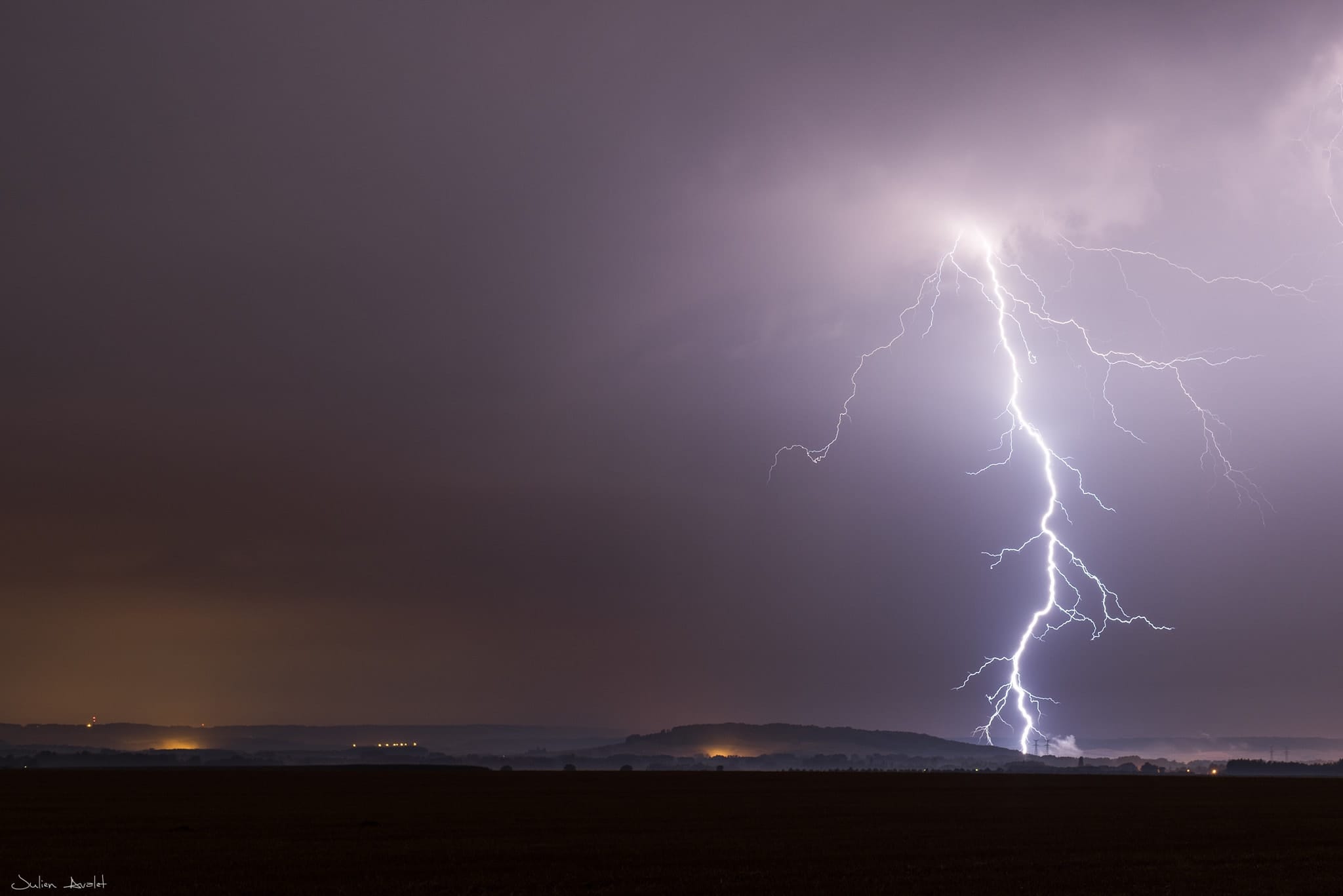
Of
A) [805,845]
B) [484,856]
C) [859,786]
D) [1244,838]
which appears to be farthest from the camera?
[859,786]

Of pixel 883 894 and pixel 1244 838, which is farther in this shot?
pixel 1244 838

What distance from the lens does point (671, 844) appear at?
83.0 feet

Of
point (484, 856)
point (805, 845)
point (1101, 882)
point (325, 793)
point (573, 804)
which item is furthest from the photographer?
point (325, 793)

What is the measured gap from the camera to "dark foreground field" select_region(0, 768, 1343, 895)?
18.8 metres

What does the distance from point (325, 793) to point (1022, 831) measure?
3485 centimetres

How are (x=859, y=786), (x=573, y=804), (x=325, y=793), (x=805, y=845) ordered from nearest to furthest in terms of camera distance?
(x=805, y=845)
(x=573, y=804)
(x=325, y=793)
(x=859, y=786)

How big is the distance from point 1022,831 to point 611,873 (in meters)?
14.6

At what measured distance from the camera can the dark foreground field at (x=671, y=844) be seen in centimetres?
1881

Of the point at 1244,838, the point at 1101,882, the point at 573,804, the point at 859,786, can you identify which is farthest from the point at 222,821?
the point at 859,786

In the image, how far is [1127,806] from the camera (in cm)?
4262

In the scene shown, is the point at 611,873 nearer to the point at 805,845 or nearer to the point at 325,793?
the point at 805,845

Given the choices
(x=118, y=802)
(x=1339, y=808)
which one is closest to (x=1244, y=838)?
(x=1339, y=808)

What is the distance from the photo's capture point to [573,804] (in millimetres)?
41000

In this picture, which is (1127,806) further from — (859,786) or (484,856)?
(484,856)
